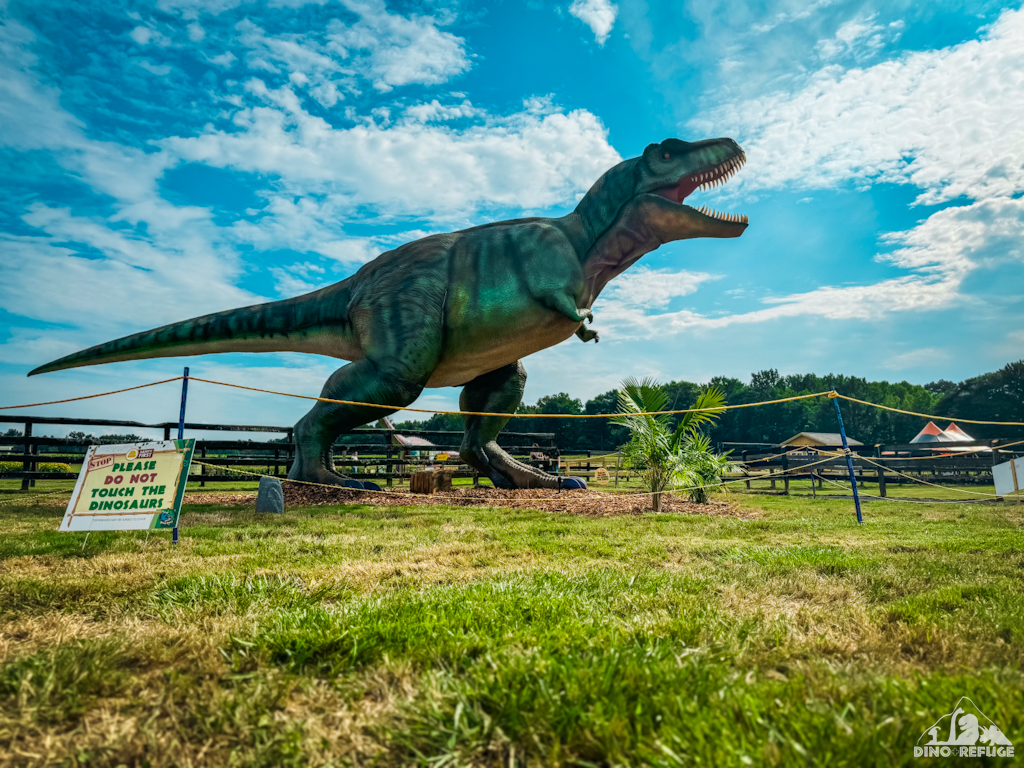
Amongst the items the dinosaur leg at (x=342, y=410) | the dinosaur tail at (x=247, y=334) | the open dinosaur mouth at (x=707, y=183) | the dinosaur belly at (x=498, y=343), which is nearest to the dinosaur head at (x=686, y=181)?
the open dinosaur mouth at (x=707, y=183)

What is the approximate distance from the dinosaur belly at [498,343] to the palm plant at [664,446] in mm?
1445

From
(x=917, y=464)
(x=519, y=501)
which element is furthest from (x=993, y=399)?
(x=519, y=501)

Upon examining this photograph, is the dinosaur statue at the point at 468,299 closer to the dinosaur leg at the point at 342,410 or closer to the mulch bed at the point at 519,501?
the dinosaur leg at the point at 342,410

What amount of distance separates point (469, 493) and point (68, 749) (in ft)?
24.1

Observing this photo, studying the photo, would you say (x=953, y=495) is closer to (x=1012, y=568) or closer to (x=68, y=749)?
(x=1012, y=568)

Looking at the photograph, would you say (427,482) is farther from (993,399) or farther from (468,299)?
(993,399)

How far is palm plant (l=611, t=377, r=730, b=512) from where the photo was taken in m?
7.52

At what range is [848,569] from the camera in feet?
9.98

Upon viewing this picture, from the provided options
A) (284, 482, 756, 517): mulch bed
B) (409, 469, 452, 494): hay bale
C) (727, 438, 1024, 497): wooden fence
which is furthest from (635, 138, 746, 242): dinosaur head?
(727, 438, 1024, 497): wooden fence

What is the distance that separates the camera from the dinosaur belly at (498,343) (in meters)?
7.11

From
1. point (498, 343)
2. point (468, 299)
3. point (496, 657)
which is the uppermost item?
point (468, 299)

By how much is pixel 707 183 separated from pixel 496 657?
6.59m

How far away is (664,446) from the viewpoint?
7543 mm

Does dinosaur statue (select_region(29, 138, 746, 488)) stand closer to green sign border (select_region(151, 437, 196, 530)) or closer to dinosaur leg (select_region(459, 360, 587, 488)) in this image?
dinosaur leg (select_region(459, 360, 587, 488))
